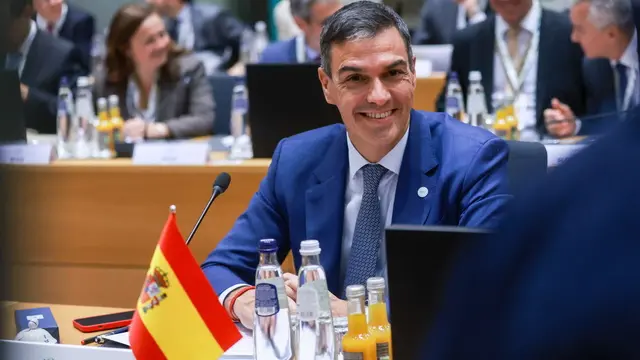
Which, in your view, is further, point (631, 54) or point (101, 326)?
point (631, 54)

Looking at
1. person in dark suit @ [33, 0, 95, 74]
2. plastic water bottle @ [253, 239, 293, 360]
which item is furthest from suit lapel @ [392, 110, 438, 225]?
person in dark suit @ [33, 0, 95, 74]

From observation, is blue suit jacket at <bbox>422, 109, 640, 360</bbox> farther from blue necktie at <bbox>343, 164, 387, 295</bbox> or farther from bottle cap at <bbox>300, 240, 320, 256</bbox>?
blue necktie at <bbox>343, 164, 387, 295</bbox>

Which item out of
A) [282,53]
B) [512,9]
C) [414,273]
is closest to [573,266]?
[414,273]

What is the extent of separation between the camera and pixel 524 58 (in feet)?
15.8

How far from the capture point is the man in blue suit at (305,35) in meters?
5.20

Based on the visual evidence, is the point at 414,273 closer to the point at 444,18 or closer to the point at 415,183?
the point at 415,183

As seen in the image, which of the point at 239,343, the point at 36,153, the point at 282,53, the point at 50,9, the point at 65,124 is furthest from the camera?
the point at 50,9

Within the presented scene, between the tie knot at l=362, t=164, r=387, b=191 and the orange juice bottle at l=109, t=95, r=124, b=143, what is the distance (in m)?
2.31

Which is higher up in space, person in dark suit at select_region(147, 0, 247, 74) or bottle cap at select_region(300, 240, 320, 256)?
person in dark suit at select_region(147, 0, 247, 74)

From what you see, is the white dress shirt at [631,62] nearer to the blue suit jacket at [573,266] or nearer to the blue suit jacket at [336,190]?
the blue suit jacket at [336,190]

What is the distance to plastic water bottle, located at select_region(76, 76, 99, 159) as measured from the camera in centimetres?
433

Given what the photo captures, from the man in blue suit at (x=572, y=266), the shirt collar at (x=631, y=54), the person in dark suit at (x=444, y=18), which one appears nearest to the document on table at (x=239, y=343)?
the man in blue suit at (x=572, y=266)

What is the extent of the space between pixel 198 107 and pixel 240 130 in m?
0.76

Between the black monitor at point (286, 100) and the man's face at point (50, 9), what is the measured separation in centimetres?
404
